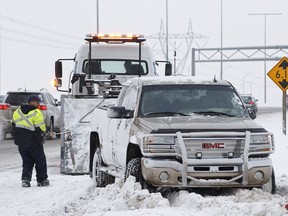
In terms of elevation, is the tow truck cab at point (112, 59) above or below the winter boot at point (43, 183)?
above

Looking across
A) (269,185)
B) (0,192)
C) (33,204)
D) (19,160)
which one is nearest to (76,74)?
(19,160)

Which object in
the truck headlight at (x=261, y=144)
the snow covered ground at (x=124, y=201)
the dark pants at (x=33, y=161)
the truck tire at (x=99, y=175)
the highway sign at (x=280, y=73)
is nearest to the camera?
the snow covered ground at (x=124, y=201)

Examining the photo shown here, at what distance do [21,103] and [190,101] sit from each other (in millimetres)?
17202

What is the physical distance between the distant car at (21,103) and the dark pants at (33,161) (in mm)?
12727

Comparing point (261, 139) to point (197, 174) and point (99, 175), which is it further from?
point (99, 175)

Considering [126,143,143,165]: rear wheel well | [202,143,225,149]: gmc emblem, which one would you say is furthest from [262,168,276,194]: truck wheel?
[126,143,143,165]: rear wheel well

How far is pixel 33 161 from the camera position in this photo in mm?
15055

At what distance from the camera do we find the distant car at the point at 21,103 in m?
27.9

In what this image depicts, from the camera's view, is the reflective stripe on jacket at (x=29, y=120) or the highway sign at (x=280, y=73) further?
the highway sign at (x=280, y=73)

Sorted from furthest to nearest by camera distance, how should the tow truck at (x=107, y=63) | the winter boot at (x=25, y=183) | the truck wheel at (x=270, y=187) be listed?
the tow truck at (x=107, y=63), the winter boot at (x=25, y=183), the truck wheel at (x=270, y=187)

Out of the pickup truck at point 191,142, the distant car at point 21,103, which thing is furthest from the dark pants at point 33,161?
the distant car at point 21,103

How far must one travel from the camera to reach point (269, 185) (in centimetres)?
1085

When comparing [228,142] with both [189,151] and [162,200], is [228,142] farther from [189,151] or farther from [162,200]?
[162,200]

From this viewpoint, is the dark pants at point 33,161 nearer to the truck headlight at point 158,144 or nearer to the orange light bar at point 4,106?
the truck headlight at point 158,144
